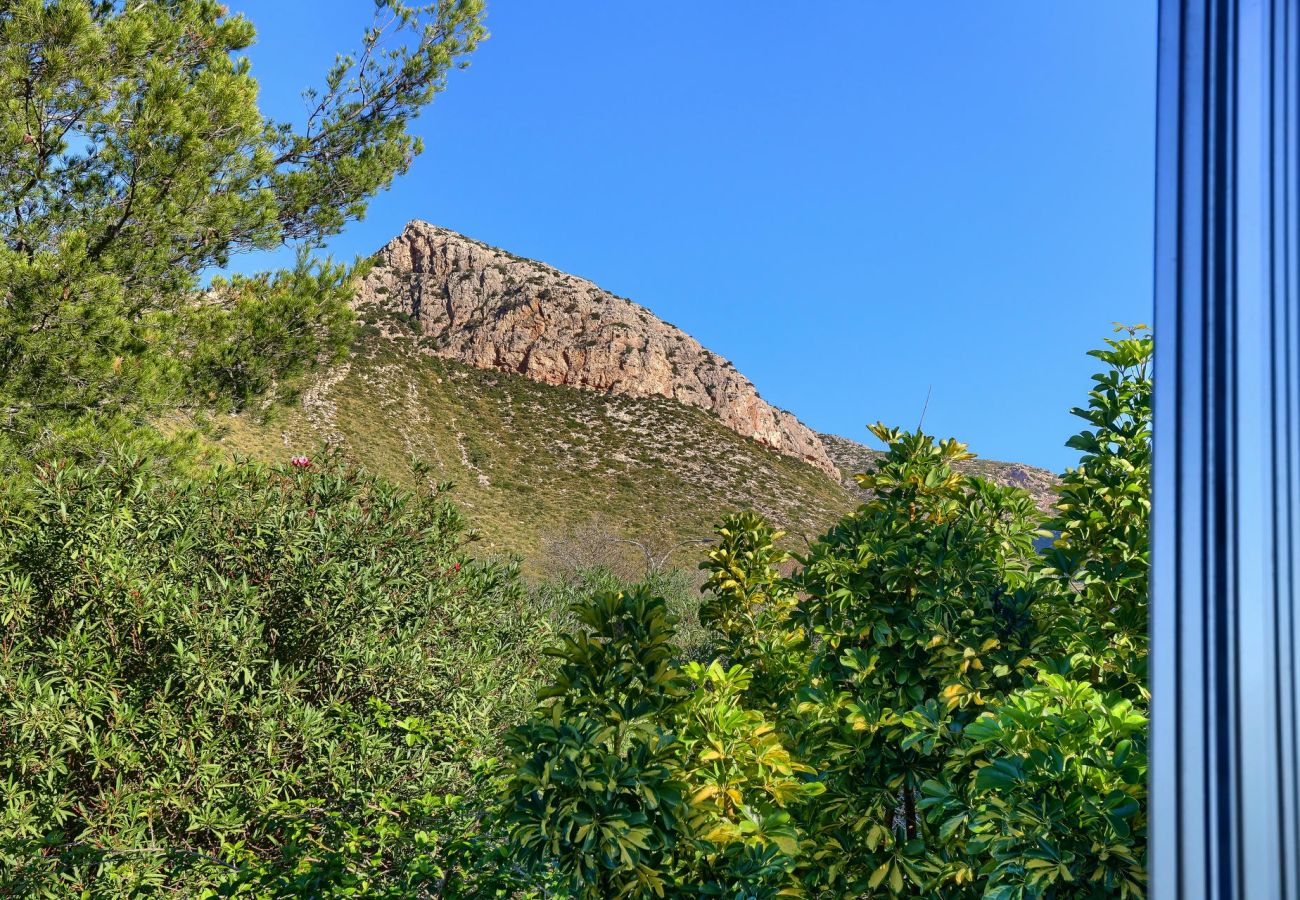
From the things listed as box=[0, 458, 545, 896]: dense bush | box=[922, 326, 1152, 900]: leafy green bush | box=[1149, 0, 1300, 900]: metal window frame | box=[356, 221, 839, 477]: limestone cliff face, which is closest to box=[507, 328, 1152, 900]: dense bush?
box=[922, 326, 1152, 900]: leafy green bush

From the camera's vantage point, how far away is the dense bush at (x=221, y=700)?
3240 mm

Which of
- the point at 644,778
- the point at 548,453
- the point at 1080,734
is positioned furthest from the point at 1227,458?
the point at 548,453

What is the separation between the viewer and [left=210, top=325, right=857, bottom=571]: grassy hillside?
99.5 ft

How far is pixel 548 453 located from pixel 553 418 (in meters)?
3.98

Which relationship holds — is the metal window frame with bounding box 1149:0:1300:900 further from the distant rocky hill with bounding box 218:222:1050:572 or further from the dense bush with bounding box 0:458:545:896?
the distant rocky hill with bounding box 218:222:1050:572

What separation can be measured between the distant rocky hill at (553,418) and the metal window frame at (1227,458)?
23.7 metres

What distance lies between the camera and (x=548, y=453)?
3872 cm

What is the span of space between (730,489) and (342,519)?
1384 inches

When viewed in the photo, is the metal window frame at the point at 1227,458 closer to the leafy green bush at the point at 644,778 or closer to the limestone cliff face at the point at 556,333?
the leafy green bush at the point at 644,778

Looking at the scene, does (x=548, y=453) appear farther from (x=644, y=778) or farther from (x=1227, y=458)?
(x=1227, y=458)

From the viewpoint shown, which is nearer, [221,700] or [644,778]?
[644,778]

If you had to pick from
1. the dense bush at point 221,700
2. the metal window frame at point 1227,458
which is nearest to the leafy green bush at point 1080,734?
the metal window frame at point 1227,458

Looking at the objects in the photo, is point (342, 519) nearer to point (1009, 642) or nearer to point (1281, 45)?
point (1009, 642)

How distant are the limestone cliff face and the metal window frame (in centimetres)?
4490
